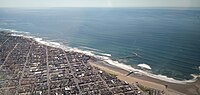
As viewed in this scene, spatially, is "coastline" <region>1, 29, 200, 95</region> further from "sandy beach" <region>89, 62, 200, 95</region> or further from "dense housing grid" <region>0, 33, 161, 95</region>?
"dense housing grid" <region>0, 33, 161, 95</region>

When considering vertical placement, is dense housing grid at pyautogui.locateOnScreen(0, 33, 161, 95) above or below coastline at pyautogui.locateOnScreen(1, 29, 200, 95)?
above

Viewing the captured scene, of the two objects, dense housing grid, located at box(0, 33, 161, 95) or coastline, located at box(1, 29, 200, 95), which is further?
coastline, located at box(1, 29, 200, 95)

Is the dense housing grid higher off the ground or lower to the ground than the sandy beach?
higher

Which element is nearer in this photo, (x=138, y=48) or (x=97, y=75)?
(x=97, y=75)

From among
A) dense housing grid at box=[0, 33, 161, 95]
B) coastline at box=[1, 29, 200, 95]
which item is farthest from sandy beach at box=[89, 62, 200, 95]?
dense housing grid at box=[0, 33, 161, 95]

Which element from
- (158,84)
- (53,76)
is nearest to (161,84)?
(158,84)

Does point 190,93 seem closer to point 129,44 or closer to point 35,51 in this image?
point 129,44

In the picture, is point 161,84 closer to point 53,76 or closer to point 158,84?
point 158,84

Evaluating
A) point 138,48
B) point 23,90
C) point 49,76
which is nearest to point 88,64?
point 49,76

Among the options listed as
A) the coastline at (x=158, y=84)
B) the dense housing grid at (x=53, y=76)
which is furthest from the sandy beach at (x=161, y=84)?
the dense housing grid at (x=53, y=76)

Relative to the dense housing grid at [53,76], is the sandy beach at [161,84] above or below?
below

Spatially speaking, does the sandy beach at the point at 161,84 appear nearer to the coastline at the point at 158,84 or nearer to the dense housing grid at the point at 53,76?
the coastline at the point at 158,84
